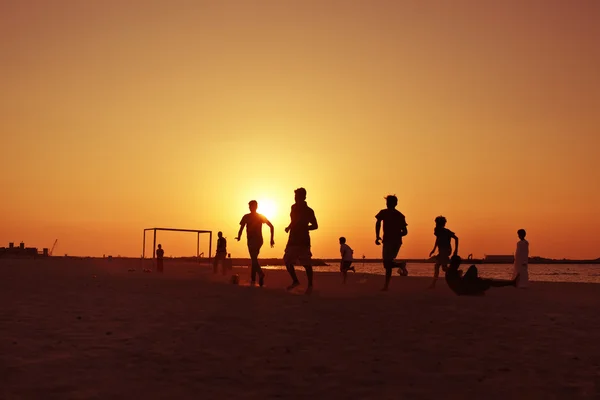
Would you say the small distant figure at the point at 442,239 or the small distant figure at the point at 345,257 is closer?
the small distant figure at the point at 442,239

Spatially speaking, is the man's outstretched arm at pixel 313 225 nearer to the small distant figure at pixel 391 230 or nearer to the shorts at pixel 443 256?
the small distant figure at pixel 391 230

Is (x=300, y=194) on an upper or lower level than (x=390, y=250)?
upper

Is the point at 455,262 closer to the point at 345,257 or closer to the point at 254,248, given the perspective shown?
the point at 254,248

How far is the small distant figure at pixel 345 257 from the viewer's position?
77.6 feet

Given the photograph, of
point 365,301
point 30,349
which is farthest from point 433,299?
point 30,349

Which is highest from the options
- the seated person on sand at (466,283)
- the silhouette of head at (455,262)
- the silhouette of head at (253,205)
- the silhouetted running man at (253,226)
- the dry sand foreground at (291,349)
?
the silhouette of head at (253,205)

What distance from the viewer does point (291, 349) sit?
8.09m

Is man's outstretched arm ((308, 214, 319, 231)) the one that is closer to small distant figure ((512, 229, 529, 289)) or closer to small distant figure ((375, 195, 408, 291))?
small distant figure ((375, 195, 408, 291))

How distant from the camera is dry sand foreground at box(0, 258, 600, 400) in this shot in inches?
248

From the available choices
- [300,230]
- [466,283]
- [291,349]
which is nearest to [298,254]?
[300,230]

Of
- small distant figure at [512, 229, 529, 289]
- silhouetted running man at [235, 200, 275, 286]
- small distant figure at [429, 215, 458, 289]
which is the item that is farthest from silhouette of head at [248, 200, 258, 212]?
small distant figure at [512, 229, 529, 289]

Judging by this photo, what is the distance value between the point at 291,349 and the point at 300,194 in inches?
336

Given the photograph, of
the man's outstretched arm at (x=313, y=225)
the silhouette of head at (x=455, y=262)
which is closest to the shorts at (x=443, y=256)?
the silhouette of head at (x=455, y=262)

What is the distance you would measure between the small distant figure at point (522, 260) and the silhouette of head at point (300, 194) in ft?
22.7
